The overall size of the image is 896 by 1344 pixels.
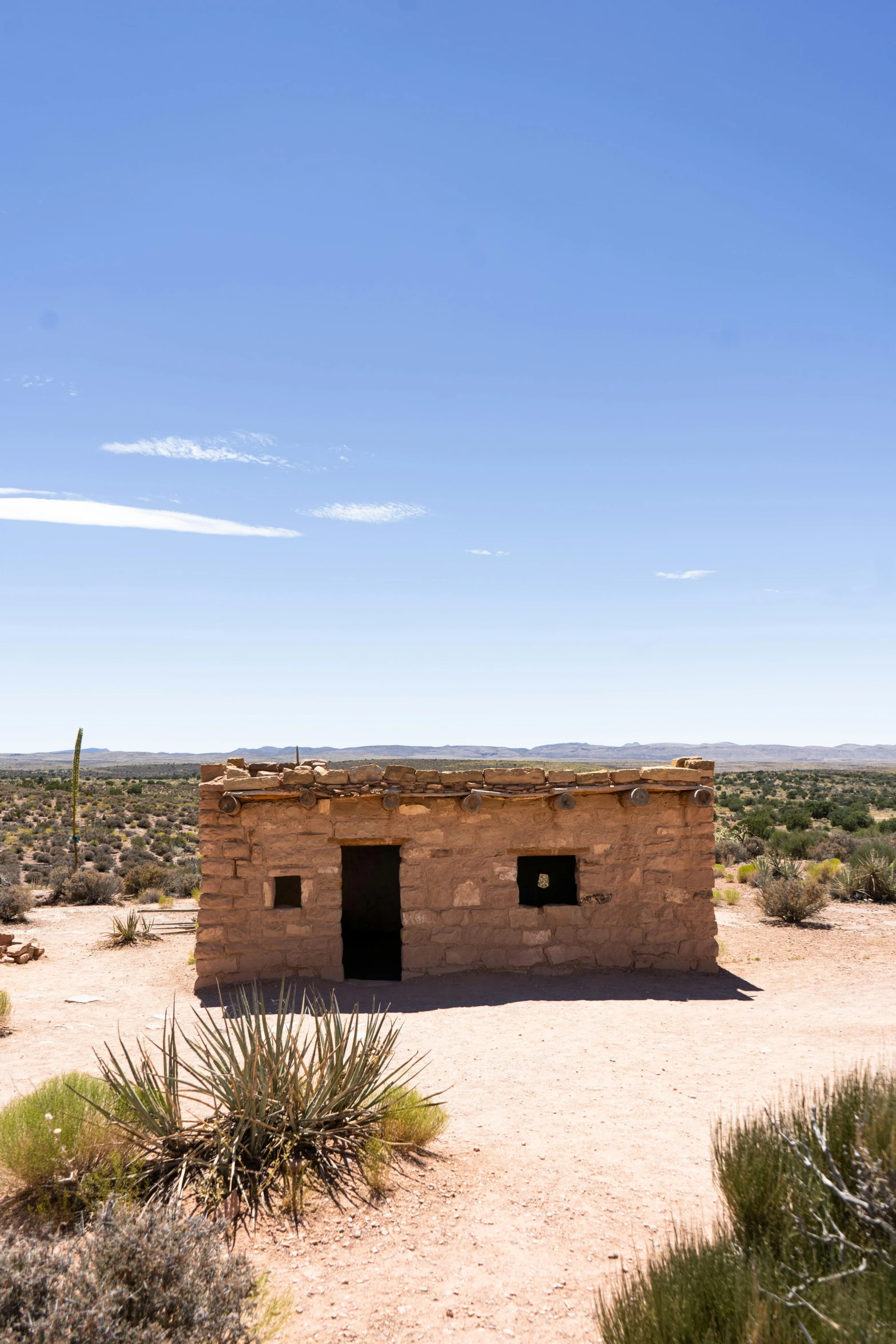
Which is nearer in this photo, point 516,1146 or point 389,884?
point 516,1146

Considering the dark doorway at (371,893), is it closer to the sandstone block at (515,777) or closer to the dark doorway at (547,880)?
the dark doorway at (547,880)

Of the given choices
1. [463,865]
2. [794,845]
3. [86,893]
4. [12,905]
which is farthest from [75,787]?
[794,845]

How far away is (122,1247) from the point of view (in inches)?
126

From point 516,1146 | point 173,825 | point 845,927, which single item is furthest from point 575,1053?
point 173,825

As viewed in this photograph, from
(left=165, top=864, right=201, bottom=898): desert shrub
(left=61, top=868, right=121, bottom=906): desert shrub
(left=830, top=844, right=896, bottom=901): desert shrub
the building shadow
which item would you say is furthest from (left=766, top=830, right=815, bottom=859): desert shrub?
(left=61, top=868, right=121, bottom=906): desert shrub

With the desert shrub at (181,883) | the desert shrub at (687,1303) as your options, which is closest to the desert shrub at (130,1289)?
the desert shrub at (687,1303)

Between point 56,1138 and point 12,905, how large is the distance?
1151 cm

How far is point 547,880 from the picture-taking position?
13.6 m

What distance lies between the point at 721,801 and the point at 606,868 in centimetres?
3046

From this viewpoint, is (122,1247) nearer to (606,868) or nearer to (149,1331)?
(149,1331)

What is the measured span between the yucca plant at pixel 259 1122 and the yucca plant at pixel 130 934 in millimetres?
8503

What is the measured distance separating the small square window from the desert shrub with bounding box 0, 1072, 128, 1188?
205 inches

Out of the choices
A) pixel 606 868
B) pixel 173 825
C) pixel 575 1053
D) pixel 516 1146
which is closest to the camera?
pixel 516 1146

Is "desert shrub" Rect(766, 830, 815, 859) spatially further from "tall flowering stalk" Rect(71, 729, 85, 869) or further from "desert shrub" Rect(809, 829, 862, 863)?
"tall flowering stalk" Rect(71, 729, 85, 869)
